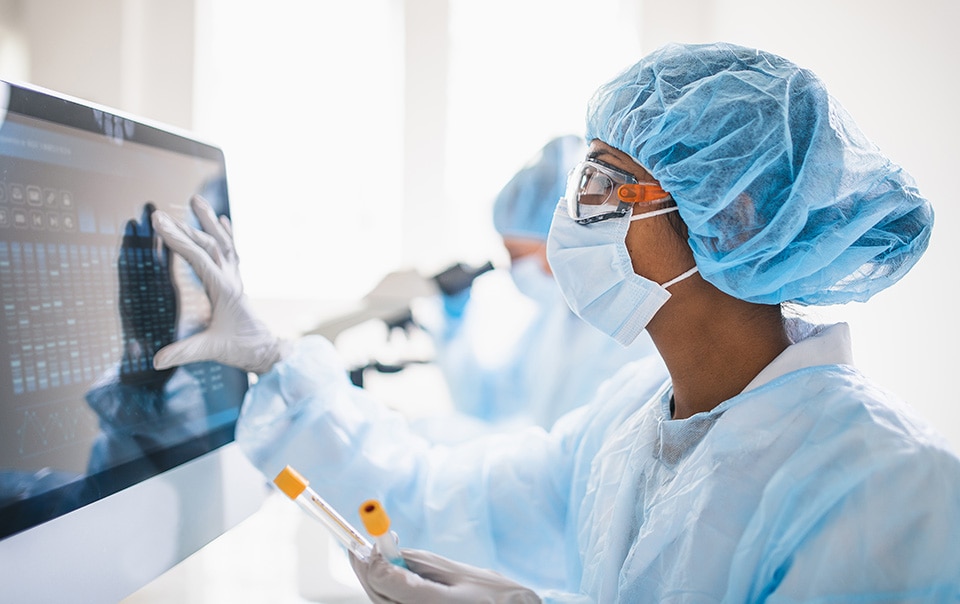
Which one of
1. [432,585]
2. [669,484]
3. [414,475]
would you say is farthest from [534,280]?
[432,585]

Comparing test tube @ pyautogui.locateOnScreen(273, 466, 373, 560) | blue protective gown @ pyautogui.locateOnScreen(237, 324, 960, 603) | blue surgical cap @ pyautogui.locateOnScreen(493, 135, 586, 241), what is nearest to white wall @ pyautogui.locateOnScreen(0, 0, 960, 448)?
blue surgical cap @ pyautogui.locateOnScreen(493, 135, 586, 241)

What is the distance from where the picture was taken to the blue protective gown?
1.98 ft

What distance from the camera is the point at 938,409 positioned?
3.90 feet

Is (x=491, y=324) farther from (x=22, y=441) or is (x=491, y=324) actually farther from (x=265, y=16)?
(x=22, y=441)

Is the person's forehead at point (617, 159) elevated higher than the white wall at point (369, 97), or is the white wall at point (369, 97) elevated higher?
the white wall at point (369, 97)

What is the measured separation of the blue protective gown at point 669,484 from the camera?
60 centimetres

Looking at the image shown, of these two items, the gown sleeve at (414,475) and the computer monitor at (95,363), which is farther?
the gown sleeve at (414,475)

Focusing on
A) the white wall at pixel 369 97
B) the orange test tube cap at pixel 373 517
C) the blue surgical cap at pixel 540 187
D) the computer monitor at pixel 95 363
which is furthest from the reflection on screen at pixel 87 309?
the white wall at pixel 369 97

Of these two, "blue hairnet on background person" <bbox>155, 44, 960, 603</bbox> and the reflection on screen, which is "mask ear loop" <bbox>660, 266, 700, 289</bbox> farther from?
the reflection on screen

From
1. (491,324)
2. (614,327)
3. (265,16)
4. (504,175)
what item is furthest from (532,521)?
(265,16)

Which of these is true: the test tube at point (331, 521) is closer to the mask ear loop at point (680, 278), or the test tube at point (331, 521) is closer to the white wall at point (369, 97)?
the mask ear loop at point (680, 278)

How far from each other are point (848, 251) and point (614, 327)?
0.96ft

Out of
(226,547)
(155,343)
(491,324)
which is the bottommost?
(226,547)

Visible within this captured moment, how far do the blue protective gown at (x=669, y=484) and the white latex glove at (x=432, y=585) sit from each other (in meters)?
0.10
